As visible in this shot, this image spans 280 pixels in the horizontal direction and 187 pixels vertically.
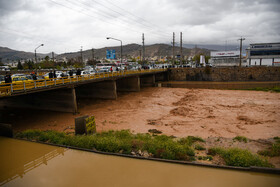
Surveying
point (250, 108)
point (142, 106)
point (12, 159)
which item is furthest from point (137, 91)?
point (12, 159)

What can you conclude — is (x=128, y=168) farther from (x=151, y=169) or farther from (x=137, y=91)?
(x=137, y=91)

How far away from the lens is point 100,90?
3484cm

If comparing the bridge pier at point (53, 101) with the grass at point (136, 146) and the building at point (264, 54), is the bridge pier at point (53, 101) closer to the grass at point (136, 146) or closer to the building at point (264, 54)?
the grass at point (136, 146)

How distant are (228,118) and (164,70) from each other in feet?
119

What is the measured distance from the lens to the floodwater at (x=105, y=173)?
8234 millimetres

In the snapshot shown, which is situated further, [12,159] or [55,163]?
[12,159]

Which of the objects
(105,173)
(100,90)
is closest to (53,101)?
(100,90)

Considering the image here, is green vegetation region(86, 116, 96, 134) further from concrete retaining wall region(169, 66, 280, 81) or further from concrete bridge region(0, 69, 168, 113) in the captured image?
concrete retaining wall region(169, 66, 280, 81)

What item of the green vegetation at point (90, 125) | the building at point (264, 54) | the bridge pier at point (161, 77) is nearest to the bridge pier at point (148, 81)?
the bridge pier at point (161, 77)

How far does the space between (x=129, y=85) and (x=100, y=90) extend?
33.5ft

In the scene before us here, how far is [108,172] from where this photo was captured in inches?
360

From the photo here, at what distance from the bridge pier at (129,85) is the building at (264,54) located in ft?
186

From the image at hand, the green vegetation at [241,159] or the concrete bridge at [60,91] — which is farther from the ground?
the concrete bridge at [60,91]

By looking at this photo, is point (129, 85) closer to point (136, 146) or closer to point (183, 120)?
point (183, 120)
